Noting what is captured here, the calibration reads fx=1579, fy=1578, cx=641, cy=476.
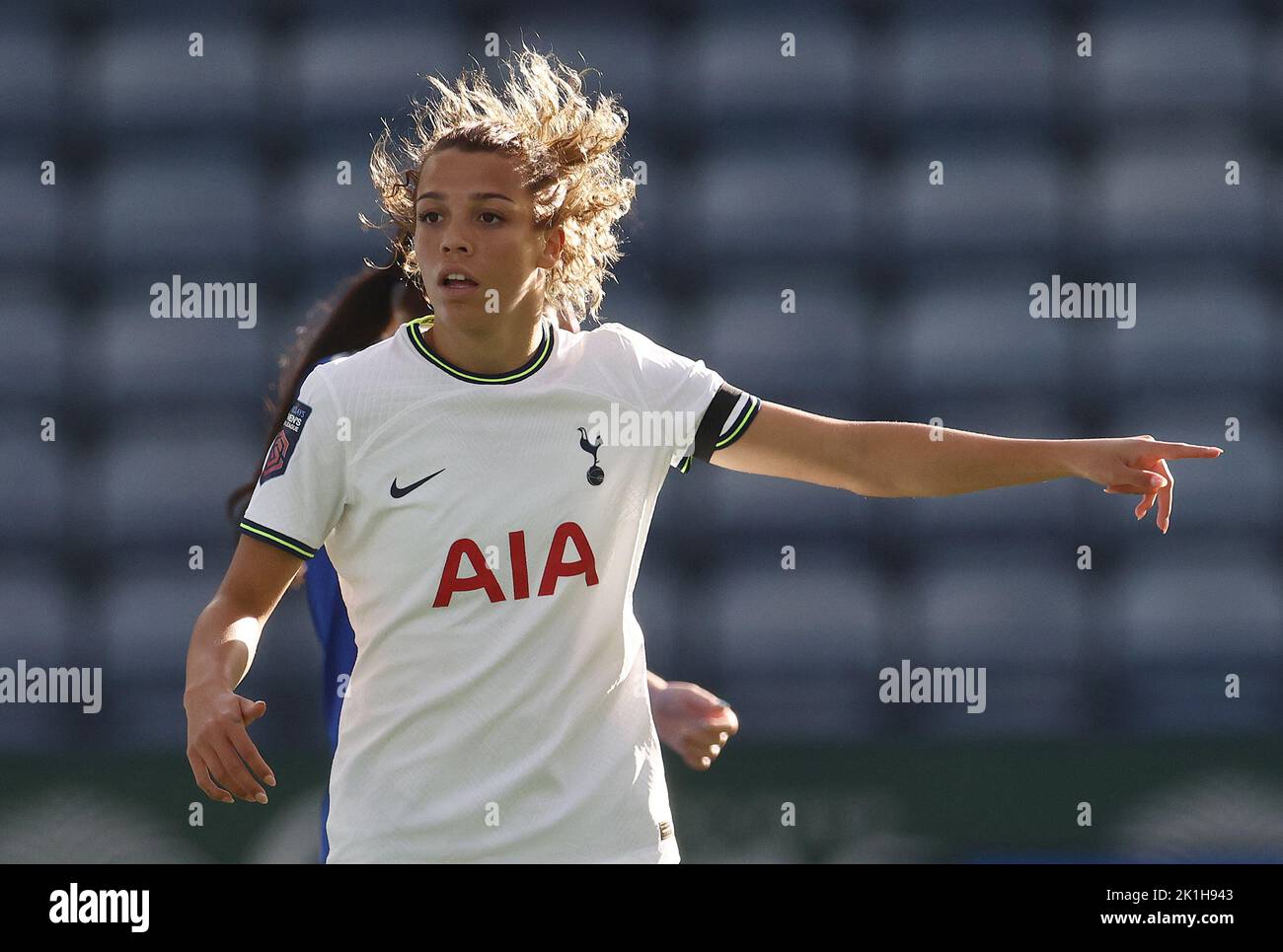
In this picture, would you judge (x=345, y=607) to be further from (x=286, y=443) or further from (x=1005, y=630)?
(x=1005, y=630)

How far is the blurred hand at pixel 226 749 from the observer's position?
105 cm

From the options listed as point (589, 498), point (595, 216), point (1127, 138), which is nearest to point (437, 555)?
point (589, 498)

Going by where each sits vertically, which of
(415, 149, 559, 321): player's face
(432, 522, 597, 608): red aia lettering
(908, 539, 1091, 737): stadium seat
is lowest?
(908, 539, 1091, 737): stadium seat

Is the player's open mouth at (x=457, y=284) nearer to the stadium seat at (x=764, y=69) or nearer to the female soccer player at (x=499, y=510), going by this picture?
the female soccer player at (x=499, y=510)

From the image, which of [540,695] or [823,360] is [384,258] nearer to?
[823,360]

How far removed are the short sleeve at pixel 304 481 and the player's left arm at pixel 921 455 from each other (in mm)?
313

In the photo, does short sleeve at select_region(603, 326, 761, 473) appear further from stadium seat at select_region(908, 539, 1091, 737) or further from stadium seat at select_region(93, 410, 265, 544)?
stadium seat at select_region(93, 410, 265, 544)

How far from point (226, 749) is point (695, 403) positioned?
18.6 inches

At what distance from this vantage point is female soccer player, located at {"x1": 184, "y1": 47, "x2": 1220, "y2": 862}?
1207mm

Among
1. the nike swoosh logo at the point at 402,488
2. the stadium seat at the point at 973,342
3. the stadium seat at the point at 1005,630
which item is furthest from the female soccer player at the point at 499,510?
the stadium seat at the point at 973,342

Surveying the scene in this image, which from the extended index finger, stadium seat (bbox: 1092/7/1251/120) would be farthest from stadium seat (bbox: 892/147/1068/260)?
the extended index finger

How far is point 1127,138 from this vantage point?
8.30 feet

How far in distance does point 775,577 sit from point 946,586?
26cm

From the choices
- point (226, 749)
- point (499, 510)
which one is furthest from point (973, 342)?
point (226, 749)
